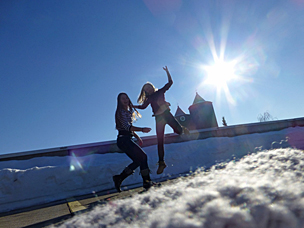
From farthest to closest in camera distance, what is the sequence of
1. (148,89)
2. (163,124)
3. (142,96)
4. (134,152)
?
1. (142,96)
2. (148,89)
3. (163,124)
4. (134,152)

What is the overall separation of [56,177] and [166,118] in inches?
129

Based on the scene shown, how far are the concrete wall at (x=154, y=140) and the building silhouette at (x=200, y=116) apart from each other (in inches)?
1091

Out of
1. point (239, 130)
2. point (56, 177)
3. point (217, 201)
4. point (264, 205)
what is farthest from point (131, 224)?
point (239, 130)

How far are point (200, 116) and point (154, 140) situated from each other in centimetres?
3335

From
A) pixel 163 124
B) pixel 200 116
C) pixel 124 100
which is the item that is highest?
pixel 200 116

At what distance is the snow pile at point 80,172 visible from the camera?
431 centimetres

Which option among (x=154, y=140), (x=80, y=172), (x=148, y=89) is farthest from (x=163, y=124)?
(x=154, y=140)

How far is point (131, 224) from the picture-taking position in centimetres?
81

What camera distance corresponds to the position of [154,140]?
944cm

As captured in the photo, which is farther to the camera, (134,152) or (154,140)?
(154,140)

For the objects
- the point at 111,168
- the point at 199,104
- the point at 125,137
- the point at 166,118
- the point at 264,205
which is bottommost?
the point at 111,168

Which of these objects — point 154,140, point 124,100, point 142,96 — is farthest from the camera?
point 154,140

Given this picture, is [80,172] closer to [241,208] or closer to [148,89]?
[148,89]

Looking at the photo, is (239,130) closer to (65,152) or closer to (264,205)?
(65,152)
